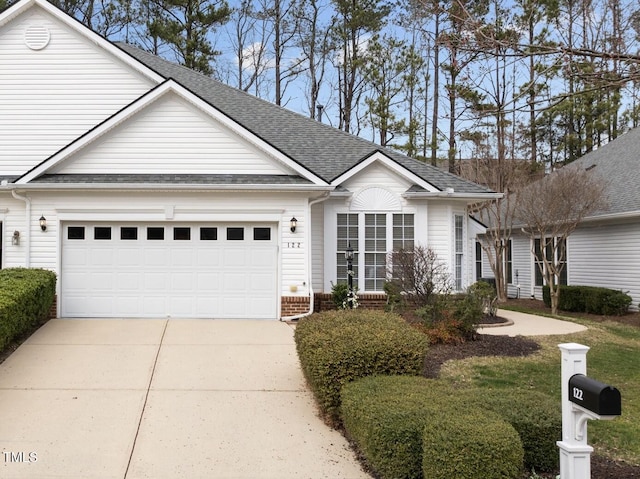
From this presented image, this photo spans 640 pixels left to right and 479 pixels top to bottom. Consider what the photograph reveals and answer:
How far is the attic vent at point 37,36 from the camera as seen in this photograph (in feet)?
46.8

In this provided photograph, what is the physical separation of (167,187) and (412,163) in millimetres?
7206

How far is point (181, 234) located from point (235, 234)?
1218mm

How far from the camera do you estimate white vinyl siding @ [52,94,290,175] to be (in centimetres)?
1261

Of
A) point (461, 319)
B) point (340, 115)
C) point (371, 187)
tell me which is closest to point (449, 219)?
point (371, 187)

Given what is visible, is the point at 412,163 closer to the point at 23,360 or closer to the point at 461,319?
the point at 461,319

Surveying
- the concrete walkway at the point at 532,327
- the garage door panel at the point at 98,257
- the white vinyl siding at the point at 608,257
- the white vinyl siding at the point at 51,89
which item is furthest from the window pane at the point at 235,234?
the white vinyl siding at the point at 608,257

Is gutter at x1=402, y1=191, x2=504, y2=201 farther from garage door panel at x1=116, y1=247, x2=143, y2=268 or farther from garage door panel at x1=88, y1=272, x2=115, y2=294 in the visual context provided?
garage door panel at x1=88, y1=272, x2=115, y2=294

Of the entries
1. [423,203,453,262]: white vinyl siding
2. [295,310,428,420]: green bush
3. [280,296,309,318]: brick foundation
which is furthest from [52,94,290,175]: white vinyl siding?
[295,310,428,420]: green bush

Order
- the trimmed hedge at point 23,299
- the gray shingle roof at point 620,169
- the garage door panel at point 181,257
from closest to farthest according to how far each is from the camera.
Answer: the trimmed hedge at point 23,299, the garage door panel at point 181,257, the gray shingle roof at point 620,169

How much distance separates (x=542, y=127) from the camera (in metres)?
34.2

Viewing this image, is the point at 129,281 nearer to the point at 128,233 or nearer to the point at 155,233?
the point at 128,233

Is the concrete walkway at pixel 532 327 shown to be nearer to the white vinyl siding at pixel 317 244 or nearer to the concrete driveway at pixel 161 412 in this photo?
the white vinyl siding at pixel 317 244

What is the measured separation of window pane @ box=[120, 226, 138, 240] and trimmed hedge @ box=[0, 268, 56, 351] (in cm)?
166

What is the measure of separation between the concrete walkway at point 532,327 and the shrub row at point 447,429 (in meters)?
6.45
